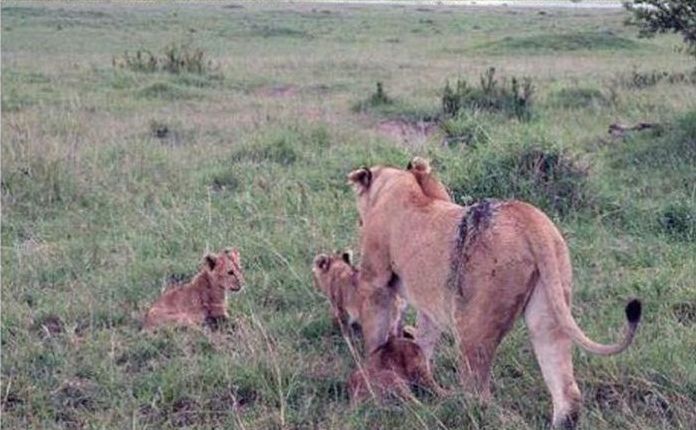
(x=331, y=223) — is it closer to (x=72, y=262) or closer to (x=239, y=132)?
(x=72, y=262)

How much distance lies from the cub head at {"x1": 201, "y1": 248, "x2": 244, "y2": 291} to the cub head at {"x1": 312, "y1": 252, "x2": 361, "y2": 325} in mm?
375

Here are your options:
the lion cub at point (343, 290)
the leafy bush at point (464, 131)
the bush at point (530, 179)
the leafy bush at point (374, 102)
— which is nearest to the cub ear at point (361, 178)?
the lion cub at point (343, 290)

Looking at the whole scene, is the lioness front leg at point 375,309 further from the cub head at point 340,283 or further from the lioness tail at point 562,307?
the lioness tail at point 562,307

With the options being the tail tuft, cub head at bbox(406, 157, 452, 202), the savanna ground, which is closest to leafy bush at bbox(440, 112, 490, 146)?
the savanna ground

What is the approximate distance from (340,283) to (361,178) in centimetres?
52

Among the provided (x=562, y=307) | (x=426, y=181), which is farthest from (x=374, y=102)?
(x=562, y=307)

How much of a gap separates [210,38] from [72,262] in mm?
21707

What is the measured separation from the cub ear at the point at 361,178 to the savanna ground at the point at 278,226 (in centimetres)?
70

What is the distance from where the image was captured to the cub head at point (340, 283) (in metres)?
4.70

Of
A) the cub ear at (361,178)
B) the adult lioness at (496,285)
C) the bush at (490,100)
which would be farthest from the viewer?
the bush at (490,100)

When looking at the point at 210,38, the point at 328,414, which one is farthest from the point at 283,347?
the point at 210,38

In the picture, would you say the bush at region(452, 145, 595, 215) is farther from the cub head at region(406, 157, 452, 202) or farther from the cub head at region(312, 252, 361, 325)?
the cub head at region(406, 157, 452, 202)

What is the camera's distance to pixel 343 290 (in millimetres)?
4820

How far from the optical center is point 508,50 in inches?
877
